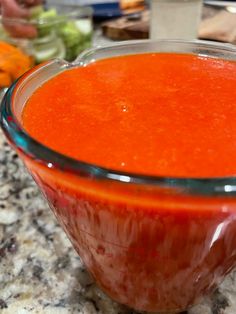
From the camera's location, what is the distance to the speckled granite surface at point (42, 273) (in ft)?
1.97

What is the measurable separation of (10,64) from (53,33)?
1.07 feet

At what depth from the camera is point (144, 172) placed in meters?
0.43

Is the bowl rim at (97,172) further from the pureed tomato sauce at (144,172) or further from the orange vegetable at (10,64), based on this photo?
the orange vegetable at (10,64)

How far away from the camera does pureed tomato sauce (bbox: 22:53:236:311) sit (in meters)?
0.41

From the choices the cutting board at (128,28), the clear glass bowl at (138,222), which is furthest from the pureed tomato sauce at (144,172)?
the cutting board at (128,28)

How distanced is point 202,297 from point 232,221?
22cm

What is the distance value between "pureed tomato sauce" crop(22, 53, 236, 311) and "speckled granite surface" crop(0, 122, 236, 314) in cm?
5

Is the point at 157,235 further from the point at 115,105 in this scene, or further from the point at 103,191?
the point at 115,105

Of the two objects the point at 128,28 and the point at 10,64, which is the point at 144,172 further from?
the point at 128,28

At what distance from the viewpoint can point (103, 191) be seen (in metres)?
0.39

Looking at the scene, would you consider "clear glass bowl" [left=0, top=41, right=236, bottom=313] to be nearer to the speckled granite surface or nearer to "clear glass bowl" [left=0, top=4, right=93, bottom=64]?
the speckled granite surface

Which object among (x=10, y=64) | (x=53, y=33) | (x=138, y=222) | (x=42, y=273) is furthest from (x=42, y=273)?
(x=53, y=33)

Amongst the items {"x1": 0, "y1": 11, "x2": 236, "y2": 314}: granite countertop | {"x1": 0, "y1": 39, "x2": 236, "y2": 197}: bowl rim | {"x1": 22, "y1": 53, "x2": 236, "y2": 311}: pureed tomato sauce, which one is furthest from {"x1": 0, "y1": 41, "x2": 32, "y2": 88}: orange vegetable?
{"x1": 0, "y1": 39, "x2": 236, "y2": 197}: bowl rim

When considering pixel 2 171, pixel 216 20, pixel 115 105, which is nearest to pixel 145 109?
pixel 115 105
